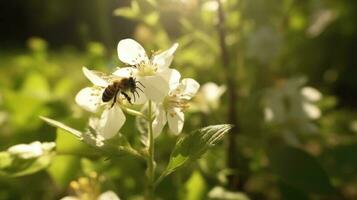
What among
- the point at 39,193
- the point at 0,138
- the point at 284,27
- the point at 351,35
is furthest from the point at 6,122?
the point at 351,35

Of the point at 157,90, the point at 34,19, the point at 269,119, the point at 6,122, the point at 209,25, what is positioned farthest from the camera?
the point at 34,19

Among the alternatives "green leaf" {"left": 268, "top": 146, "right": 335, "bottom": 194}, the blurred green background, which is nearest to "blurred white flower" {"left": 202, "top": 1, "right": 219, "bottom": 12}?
the blurred green background

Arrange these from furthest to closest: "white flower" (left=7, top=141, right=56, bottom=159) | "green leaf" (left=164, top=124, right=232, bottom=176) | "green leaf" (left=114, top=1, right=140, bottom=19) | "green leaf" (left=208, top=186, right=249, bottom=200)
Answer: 1. "green leaf" (left=114, top=1, right=140, bottom=19)
2. "green leaf" (left=208, top=186, right=249, bottom=200)
3. "white flower" (left=7, top=141, right=56, bottom=159)
4. "green leaf" (left=164, top=124, right=232, bottom=176)

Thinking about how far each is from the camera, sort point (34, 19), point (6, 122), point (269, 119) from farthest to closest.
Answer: point (34, 19), point (6, 122), point (269, 119)

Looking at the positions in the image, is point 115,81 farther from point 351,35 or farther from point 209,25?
point 351,35

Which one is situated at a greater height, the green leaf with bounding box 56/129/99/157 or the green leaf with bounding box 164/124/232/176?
the green leaf with bounding box 56/129/99/157

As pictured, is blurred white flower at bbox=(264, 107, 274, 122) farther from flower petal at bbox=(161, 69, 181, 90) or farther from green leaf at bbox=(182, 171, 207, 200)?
flower petal at bbox=(161, 69, 181, 90)

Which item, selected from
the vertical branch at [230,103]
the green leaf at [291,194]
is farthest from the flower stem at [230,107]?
the green leaf at [291,194]
